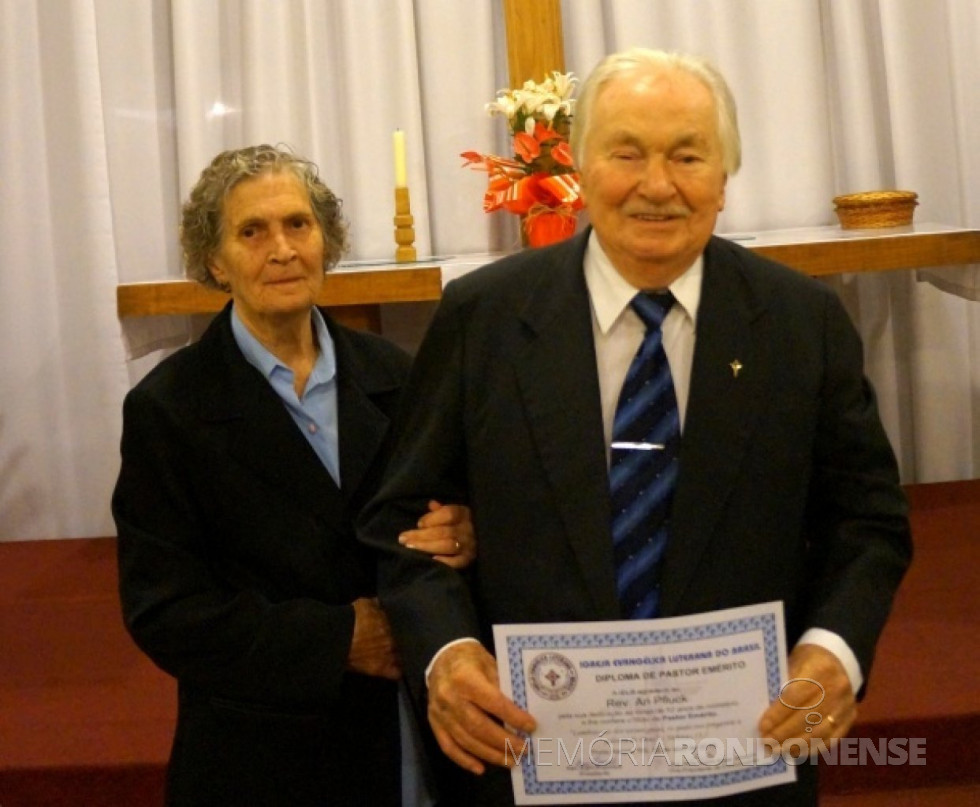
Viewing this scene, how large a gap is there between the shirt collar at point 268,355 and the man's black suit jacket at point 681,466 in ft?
1.32

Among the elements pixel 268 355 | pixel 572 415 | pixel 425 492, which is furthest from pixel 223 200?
pixel 572 415

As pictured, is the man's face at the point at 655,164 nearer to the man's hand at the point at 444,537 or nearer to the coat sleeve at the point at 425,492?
the coat sleeve at the point at 425,492

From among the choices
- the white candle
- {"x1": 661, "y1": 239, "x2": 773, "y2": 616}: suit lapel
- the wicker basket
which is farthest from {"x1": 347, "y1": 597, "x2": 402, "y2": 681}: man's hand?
the wicker basket

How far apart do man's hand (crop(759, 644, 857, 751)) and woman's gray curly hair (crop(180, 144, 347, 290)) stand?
3.51 ft

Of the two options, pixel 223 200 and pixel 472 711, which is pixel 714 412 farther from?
pixel 223 200

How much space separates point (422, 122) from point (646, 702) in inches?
146

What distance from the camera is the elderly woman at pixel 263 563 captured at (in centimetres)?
186

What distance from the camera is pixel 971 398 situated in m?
4.91

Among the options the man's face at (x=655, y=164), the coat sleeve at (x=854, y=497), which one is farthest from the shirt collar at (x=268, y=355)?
the coat sleeve at (x=854, y=497)

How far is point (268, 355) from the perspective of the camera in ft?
6.74

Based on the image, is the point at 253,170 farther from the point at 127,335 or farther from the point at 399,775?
the point at 127,335

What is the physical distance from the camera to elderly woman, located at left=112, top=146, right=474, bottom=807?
1862mm

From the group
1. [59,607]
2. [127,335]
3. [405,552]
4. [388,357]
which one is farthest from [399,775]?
[127,335]

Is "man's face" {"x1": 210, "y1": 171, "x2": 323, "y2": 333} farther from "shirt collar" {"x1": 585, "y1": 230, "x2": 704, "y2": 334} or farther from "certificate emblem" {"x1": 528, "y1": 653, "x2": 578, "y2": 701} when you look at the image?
"certificate emblem" {"x1": 528, "y1": 653, "x2": 578, "y2": 701}
